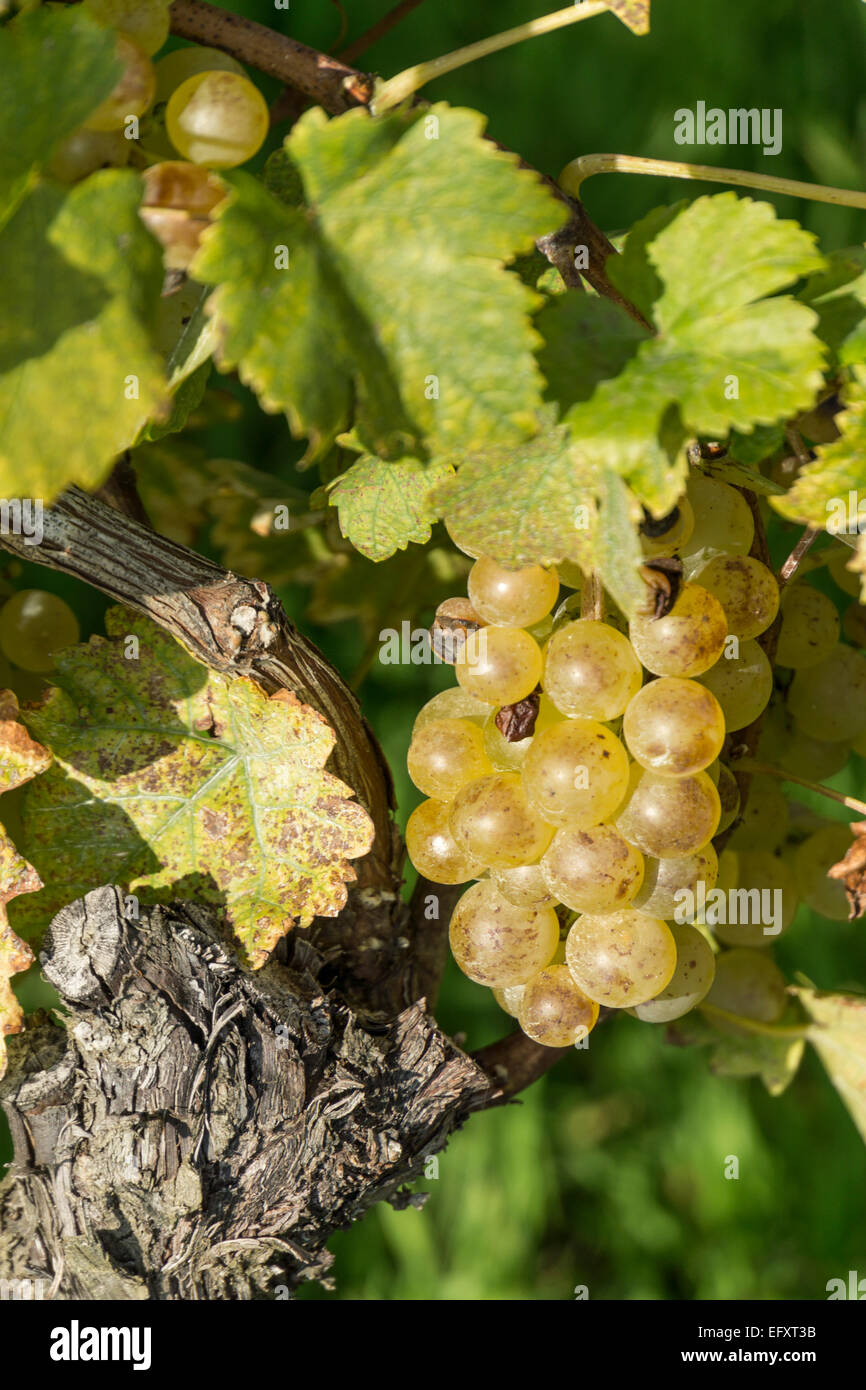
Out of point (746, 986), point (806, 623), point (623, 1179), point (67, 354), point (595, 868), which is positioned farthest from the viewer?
point (623, 1179)

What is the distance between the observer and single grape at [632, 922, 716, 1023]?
61 centimetres

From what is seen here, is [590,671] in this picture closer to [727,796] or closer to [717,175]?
[727,796]

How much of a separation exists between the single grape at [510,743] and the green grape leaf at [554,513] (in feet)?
0.36

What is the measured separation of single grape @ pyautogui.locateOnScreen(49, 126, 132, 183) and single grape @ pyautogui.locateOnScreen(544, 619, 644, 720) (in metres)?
0.30

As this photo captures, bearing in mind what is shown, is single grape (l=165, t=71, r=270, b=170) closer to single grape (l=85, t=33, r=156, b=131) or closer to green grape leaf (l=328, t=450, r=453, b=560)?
single grape (l=85, t=33, r=156, b=131)

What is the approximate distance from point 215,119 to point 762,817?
542mm

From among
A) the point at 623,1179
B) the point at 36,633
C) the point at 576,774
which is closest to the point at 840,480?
the point at 576,774

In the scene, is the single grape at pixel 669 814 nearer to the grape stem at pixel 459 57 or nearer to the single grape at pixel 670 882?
the single grape at pixel 670 882

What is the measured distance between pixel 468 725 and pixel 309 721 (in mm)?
89

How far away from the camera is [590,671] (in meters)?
0.51

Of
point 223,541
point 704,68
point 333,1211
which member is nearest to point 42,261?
point 223,541

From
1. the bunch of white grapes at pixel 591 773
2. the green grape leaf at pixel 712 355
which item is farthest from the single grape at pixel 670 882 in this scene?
the green grape leaf at pixel 712 355

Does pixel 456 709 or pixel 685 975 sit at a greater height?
pixel 456 709

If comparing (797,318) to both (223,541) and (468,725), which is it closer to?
(468,725)
